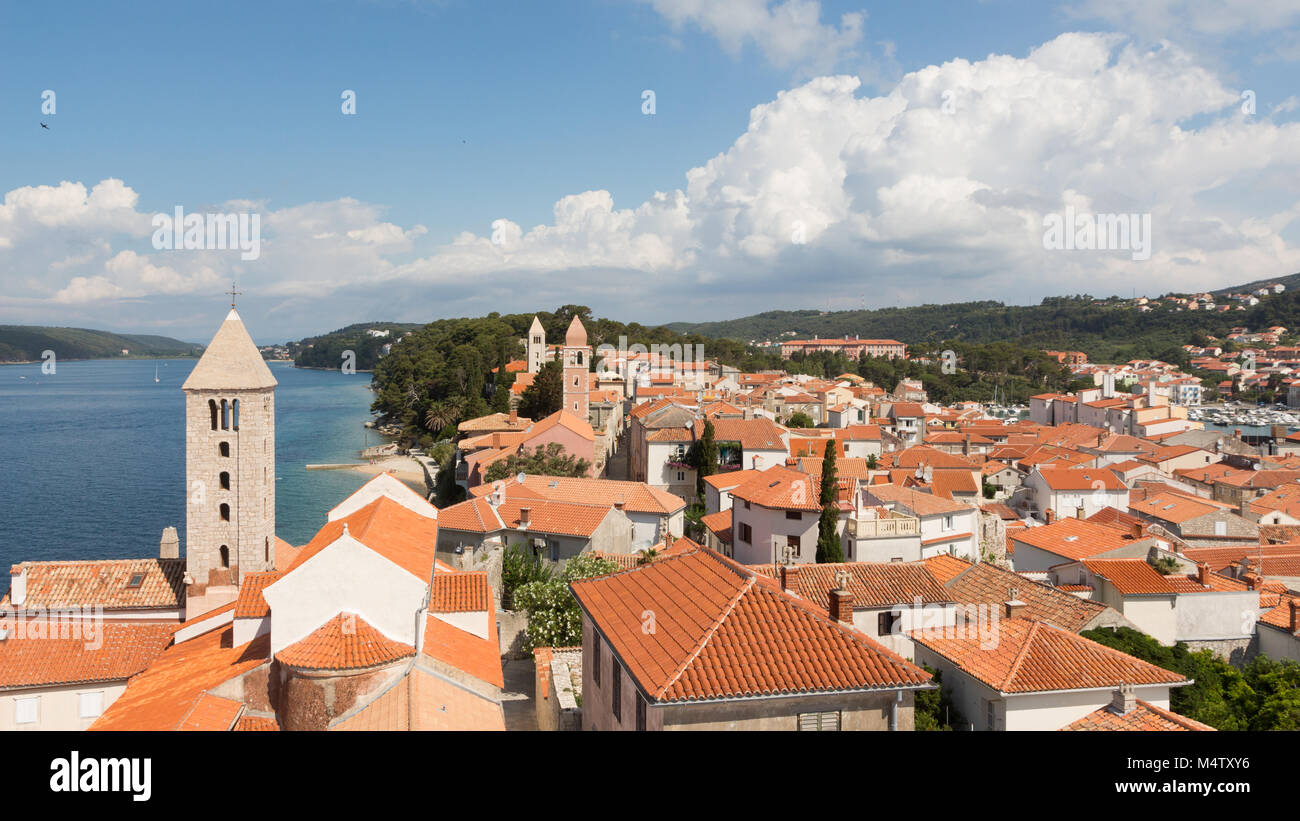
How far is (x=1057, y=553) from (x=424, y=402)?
2735 inches

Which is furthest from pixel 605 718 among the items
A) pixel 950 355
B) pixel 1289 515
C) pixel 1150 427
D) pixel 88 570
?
pixel 950 355

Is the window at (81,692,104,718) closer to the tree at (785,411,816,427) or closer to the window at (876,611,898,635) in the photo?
the window at (876,611,898,635)

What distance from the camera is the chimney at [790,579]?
66.4ft

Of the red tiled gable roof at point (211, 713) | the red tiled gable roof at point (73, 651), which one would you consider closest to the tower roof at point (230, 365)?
the red tiled gable roof at point (73, 651)

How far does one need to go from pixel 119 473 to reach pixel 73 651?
184ft

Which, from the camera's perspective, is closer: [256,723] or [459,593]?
[256,723]

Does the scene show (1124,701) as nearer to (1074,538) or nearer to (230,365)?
(1074,538)

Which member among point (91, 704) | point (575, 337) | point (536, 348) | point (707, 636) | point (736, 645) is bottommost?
point (91, 704)

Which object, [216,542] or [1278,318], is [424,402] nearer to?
[216,542]

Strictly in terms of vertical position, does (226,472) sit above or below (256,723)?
above

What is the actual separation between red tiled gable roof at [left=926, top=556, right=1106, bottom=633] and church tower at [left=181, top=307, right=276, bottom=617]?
1904cm

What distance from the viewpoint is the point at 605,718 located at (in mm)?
12375

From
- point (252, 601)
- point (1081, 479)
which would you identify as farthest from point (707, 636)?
point (1081, 479)

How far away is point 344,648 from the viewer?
46.1 feet
